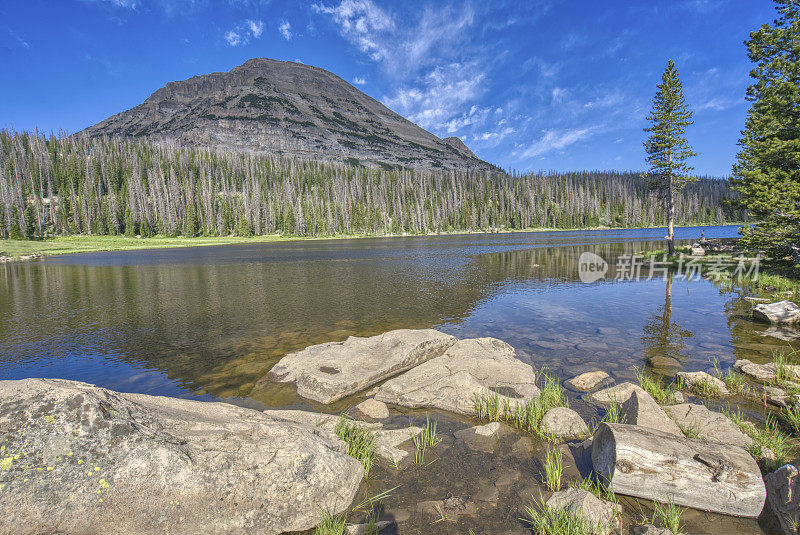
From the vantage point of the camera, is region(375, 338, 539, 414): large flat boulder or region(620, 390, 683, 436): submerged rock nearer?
region(620, 390, 683, 436): submerged rock

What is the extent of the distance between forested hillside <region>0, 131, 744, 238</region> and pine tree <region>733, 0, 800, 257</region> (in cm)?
13483

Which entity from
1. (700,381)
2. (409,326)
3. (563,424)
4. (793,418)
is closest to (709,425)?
(793,418)

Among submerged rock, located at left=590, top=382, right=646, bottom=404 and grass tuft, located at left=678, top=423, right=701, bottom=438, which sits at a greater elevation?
grass tuft, located at left=678, top=423, right=701, bottom=438

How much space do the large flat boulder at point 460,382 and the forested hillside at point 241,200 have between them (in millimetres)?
141357

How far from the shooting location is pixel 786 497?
5.25 metres

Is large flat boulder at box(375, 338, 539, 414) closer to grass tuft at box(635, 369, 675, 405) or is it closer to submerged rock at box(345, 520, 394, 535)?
grass tuft at box(635, 369, 675, 405)

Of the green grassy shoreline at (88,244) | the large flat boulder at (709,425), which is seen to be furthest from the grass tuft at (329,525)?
the green grassy shoreline at (88,244)

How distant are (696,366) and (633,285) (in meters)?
20.0

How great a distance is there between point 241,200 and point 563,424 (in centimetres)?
16765

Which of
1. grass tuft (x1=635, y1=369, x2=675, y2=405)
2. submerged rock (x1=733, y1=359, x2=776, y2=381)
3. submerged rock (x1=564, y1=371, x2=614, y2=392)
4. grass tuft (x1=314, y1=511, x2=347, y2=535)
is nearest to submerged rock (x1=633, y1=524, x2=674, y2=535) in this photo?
grass tuft (x1=314, y1=511, x2=347, y2=535)

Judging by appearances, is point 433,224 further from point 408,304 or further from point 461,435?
point 461,435

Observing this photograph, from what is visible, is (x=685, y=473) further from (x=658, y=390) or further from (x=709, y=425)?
(x=658, y=390)

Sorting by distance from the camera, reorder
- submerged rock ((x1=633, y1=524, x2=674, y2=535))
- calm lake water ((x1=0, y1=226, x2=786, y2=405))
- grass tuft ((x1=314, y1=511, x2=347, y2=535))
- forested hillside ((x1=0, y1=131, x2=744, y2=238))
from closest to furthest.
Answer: submerged rock ((x1=633, y1=524, x2=674, y2=535)), grass tuft ((x1=314, y1=511, x2=347, y2=535)), calm lake water ((x1=0, y1=226, x2=786, y2=405)), forested hillside ((x1=0, y1=131, x2=744, y2=238))

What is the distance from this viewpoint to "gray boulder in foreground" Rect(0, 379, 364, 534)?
447 centimetres
